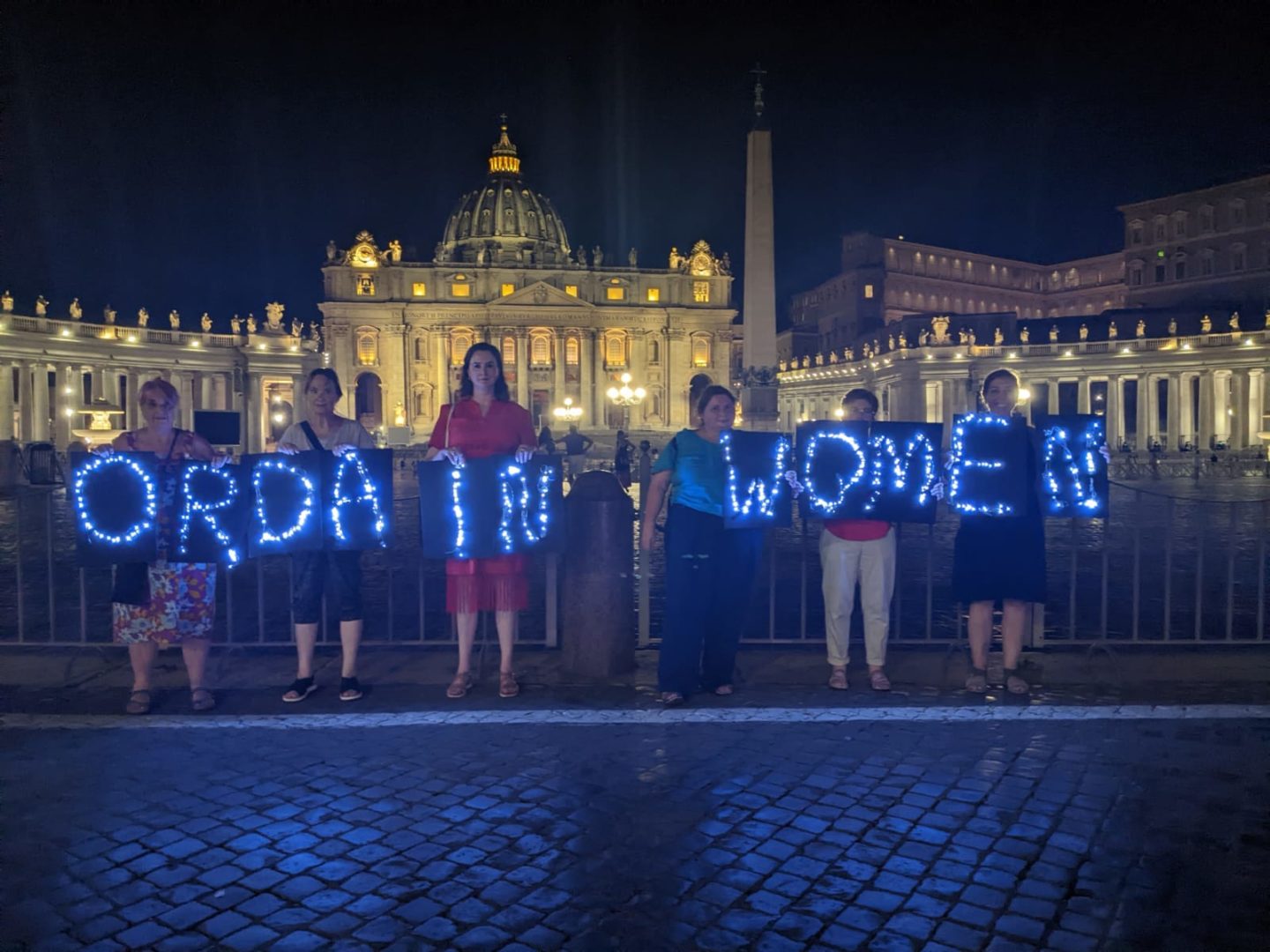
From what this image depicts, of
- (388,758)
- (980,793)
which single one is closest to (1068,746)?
(980,793)

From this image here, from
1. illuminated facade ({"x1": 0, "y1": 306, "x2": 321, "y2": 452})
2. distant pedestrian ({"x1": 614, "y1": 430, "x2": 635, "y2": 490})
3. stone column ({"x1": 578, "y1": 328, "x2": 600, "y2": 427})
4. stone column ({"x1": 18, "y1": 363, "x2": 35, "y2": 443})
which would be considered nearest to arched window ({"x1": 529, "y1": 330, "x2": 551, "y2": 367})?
stone column ({"x1": 578, "y1": 328, "x2": 600, "y2": 427})

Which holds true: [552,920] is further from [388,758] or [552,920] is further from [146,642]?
[146,642]

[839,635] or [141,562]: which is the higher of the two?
[141,562]

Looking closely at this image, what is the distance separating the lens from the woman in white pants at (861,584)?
6.92m

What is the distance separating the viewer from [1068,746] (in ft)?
18.4

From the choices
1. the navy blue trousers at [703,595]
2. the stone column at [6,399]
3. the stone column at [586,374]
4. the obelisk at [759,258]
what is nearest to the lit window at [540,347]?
the stone column at [586,374]

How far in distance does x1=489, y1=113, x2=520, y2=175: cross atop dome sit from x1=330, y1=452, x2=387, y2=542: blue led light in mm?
113102

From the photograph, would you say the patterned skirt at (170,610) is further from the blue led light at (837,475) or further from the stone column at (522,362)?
the stone column at (522,362)

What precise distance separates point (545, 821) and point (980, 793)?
211 cm

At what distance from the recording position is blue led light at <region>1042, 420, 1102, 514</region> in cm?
721

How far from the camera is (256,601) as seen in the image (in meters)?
11.6

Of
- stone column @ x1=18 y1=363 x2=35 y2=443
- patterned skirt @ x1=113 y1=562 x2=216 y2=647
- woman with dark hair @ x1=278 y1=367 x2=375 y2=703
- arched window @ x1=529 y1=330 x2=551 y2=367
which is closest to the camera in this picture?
patterned skirt @ x1=113 y1=562 x2=216 y2=647

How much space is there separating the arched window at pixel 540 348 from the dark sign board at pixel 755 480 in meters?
90.6

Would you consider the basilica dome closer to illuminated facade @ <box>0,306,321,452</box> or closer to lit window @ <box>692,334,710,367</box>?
lit window @ <box>692,334,710,367</box>
